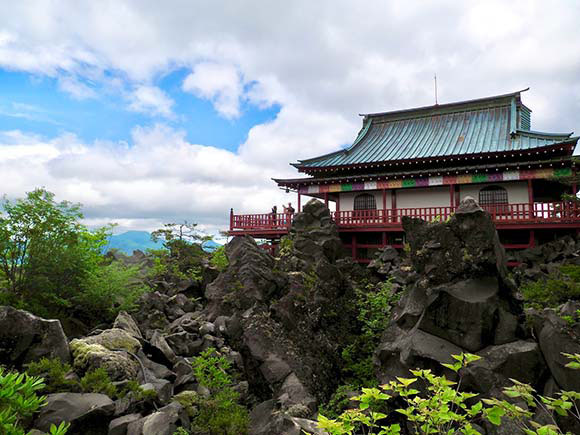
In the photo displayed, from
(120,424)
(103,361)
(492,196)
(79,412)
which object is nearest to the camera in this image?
(79,412)

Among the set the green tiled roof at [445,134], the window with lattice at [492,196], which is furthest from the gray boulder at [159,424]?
the window with lattice at [492,196]

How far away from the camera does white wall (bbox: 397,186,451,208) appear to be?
25250 mm

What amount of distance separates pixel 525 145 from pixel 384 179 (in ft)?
27.7

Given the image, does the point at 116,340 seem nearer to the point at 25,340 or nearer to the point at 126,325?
the point at 126,325

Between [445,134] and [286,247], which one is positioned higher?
[445,134]

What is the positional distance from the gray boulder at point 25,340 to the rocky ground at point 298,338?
1.0 inches

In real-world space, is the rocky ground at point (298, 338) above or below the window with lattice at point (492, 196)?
below

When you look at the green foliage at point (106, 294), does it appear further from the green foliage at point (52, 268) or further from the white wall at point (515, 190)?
the white wall at point (515, 190)

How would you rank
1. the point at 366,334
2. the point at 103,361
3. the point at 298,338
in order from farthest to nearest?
1. the point at 366,334
2. the point at 298,338
3. the point at 103,361

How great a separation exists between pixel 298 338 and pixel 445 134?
68.2 feet

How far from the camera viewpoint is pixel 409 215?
22578mm

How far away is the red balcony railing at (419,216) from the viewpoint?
19.6 m

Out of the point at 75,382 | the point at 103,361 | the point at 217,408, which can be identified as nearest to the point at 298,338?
the point at 217,408

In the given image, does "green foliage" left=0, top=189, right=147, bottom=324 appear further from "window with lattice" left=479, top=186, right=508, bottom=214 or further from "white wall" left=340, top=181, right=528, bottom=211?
"window with lattice" left=479, top=186, right=508, bottom=214
